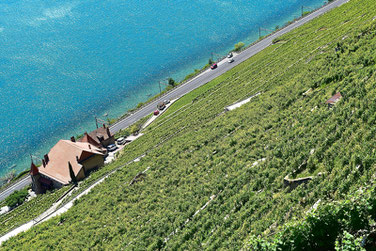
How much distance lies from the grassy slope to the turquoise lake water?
5645 centimetres

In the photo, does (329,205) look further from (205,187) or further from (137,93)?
(137,93)

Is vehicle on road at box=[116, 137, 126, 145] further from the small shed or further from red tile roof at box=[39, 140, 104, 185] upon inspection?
the small shed

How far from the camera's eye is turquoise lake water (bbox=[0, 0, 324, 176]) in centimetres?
10781

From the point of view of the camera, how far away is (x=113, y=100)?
115m

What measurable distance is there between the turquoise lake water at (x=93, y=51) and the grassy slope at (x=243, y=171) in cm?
5645

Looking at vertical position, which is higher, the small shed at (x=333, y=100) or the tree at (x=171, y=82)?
the tree at (x=171, y=82)

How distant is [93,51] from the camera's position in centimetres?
13612

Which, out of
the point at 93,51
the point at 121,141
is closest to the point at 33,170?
the point at 121,141

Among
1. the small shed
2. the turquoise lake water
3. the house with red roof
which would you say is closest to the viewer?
the small shed

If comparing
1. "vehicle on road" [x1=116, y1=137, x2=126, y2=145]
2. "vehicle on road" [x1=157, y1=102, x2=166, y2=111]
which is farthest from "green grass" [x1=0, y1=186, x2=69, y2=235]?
"vehicle on road" [x1=157, y1=102, x2=166, y2=111]

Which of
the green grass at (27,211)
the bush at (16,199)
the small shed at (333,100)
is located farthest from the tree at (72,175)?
the small shed at (333,100)

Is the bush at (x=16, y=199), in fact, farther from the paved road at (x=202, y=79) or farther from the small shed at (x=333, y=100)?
the small shed at (x=333, y=100)

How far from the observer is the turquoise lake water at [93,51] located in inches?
4245

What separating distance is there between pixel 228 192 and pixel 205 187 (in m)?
4.24
